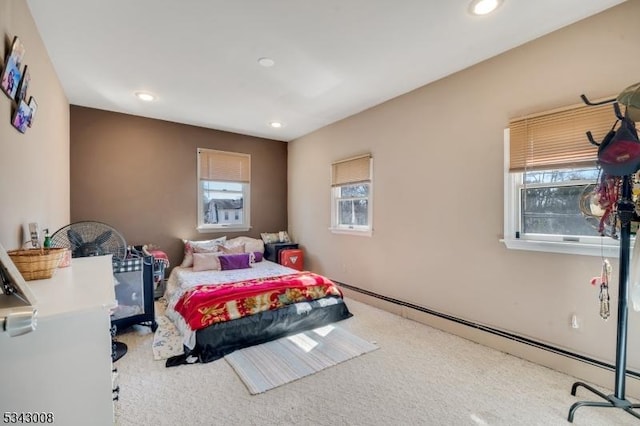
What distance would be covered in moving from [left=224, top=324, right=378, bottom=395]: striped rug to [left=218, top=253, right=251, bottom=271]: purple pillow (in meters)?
1.57

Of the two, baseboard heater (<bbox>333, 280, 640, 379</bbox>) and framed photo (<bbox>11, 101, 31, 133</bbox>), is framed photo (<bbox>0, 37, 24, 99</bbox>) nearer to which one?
framed photo (<bbox>11, 101, 31, 133</bbox>)

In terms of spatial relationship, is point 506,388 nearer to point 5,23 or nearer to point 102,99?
point 5,23

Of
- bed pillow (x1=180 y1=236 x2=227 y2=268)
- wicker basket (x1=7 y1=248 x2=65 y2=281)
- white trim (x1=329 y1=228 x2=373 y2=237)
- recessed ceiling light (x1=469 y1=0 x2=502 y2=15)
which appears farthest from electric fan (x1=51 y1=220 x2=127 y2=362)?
recessed ceiling light (x1=469 y1=0 x2=502 y2=15)

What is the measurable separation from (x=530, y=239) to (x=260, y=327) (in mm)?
2510

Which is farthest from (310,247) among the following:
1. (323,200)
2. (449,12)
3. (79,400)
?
(79,400)

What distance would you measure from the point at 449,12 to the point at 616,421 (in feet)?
9.22

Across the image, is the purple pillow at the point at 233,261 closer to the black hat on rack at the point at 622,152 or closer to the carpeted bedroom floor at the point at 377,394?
the carpeted bedroom floor at the point at 377,394

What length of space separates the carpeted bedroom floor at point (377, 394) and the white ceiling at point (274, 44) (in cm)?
246

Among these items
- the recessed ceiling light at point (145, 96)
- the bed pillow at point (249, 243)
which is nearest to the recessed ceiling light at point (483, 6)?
the recessed ceiling light at point (145, 96)

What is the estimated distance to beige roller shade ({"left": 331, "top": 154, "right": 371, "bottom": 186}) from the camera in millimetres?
3969

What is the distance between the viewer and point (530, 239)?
2465 mm

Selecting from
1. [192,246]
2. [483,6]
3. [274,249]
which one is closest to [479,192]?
[483,6]

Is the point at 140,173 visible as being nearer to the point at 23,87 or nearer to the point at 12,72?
the point at 23,87

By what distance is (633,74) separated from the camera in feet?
6.46
